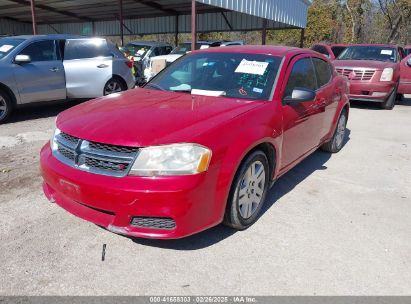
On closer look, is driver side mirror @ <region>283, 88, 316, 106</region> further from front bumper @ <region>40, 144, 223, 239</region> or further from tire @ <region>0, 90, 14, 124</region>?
tire @ <region>0, 90, 14, 124</region>

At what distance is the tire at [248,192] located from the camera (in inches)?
123

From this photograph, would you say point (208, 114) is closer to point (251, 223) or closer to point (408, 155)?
point (251, 223)

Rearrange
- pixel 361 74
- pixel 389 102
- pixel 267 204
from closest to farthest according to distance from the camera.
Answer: pixel 267 204
pixel 361 74
pixel 389 102

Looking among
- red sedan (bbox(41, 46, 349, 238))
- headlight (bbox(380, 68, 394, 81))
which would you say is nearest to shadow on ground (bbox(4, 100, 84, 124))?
red sedan (bbox(41, 46, 349, 238))

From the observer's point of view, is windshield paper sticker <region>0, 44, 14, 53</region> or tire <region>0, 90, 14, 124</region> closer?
tire <region>0, 90, 14, 124</region>

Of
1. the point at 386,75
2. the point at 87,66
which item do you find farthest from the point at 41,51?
the point at 386,75

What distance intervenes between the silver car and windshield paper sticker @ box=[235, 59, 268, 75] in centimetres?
510

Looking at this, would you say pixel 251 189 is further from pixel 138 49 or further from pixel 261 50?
pixel 138 49

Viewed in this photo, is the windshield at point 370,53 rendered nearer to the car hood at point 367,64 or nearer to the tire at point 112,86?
the car hood at point 367,64

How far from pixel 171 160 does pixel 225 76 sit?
156 centimetres

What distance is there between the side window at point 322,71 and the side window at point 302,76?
0.64 ft

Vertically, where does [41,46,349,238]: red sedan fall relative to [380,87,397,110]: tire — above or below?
above

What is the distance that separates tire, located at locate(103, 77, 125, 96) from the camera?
8836mm

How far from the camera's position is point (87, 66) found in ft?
27.6
